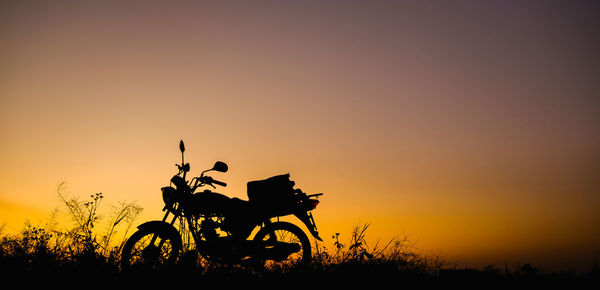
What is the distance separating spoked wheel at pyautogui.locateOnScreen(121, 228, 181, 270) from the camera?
16.7 feet

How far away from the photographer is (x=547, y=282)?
18.9 ft

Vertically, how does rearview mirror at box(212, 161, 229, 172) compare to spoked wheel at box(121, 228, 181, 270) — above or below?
above

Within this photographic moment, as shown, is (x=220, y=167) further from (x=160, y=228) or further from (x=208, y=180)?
(x=160, y=228)

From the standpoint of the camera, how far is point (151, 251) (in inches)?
208

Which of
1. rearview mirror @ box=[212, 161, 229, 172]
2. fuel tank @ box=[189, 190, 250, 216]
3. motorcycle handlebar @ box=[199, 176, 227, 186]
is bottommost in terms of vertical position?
fuel tank @ box=[189, 190, 250, 216]

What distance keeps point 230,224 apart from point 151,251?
3.99ft

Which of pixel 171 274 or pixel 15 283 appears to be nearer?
pixel 15 283

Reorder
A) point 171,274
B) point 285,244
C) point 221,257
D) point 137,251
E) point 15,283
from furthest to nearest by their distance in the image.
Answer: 1. point 285,244
2. point 221,257
3. point 137,251
4. point 171,274
5. point 15,283

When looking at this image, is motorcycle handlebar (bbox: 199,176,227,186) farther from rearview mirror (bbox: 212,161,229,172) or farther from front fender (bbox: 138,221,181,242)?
front fender (bbox: 138,221,181,242)

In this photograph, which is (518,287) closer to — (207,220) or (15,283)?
(207,220)

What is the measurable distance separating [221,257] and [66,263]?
1984mm

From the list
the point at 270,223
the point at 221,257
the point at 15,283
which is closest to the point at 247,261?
the point at 221,257

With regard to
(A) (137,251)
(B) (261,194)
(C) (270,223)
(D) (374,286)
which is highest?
(B) (261,194)

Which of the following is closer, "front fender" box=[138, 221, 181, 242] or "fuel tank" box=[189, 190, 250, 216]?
"front fender" box=[138, 221, 181, 242]
